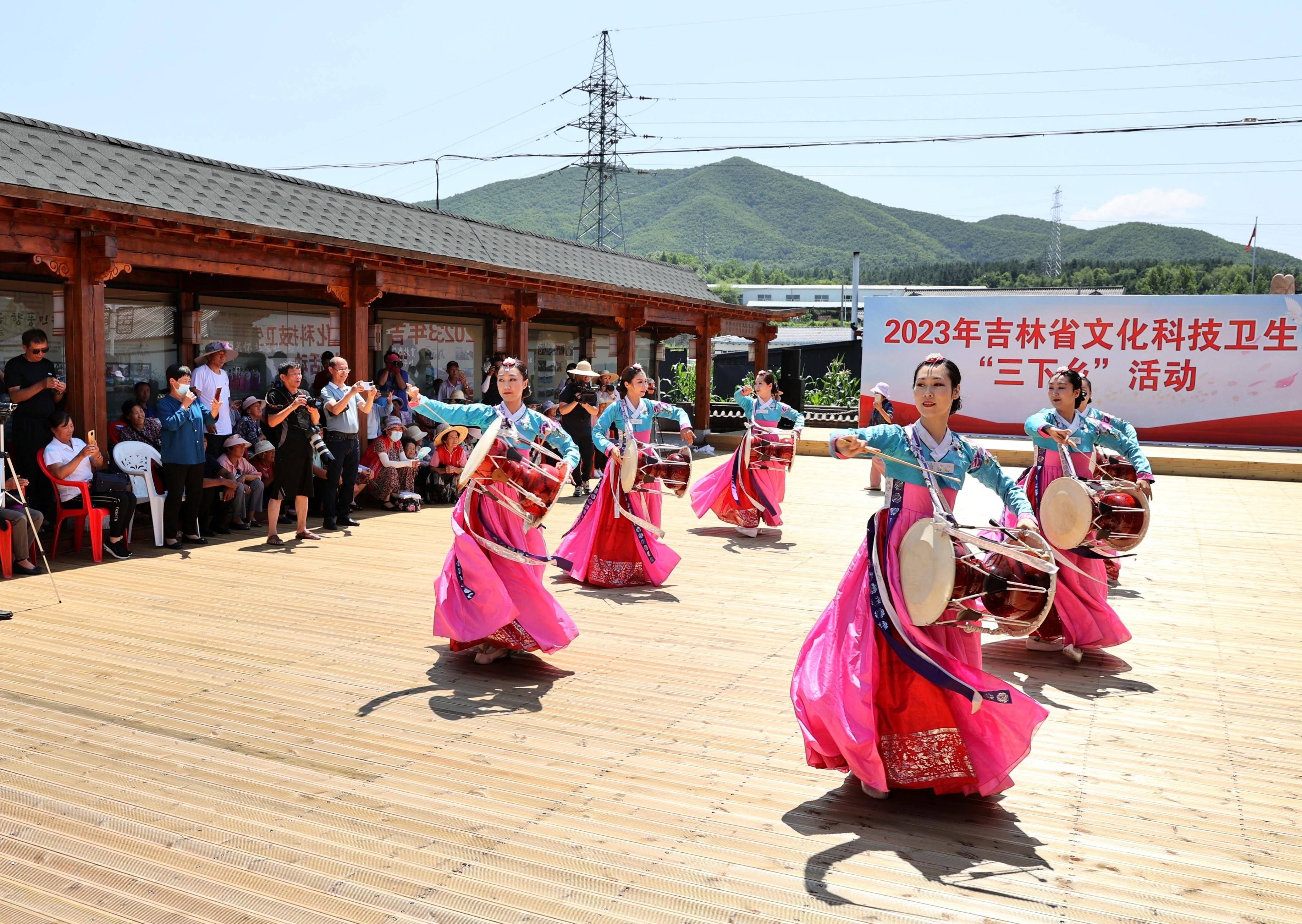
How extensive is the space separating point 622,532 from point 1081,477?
328 centimetres

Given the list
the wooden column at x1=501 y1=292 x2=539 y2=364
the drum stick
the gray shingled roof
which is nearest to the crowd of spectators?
the gray shingled roof

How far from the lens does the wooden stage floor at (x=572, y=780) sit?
297cm

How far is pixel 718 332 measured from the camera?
21016 millimetres

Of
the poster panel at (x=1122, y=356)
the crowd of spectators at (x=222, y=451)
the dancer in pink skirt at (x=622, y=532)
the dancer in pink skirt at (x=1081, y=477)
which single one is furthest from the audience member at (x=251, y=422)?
the poster panel at (x=1122, y=356)

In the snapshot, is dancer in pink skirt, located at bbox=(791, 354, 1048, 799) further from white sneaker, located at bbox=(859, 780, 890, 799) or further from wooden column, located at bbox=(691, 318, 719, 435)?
wooden column, located at bbox=(691, 318, 719, 435)

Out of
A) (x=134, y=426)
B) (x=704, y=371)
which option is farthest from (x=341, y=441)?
(x=704, y=371)

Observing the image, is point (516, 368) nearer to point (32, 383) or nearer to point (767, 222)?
point (32, 383)

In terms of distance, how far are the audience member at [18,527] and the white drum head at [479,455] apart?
386 cm

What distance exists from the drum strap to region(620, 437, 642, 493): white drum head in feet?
11.8

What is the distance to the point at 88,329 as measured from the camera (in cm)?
805

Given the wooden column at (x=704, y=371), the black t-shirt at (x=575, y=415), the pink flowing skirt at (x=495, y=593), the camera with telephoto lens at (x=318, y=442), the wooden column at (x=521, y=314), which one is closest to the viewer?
the pink flowing skirt at (x=495, y=593)

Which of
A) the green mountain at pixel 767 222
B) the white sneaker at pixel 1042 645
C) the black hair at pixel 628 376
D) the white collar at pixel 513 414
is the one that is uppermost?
the green mountain at pixel 767 222

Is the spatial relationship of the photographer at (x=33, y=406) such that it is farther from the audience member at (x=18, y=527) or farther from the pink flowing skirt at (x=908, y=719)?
the pink flowing skirt at (x=908, y=719)

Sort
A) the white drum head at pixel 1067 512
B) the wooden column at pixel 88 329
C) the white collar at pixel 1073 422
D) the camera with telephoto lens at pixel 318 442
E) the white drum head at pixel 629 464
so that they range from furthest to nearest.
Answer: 1. the camera with telephoto lens at pixel 318 442
2. the wooden column at pixel 88 329
3. the white drum head at pixel 629 464
4. the white collar at pixel 1073 422
5. the white drum head at pixel 1067 512
